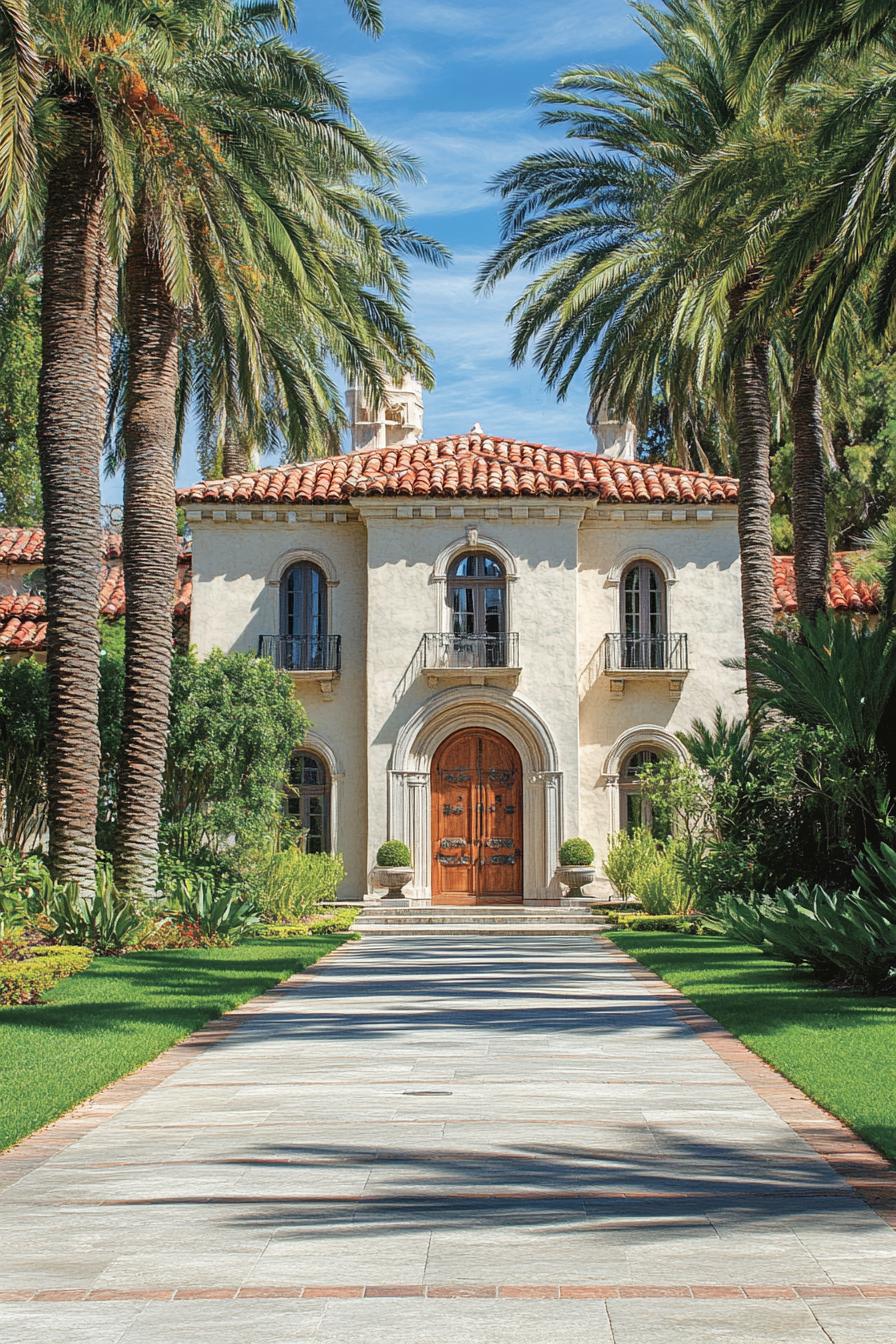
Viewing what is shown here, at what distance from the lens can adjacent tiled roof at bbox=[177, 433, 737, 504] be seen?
2956cm

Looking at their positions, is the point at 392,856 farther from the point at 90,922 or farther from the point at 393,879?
the point at 90,922

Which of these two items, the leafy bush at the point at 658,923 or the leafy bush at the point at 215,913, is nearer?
the leafy bush at the point at 215,913

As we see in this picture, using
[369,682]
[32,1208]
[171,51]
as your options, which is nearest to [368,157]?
[171,51]

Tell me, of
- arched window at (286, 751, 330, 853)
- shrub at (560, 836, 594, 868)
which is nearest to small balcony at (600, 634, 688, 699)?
shrub at (560, 836, 594, 868)

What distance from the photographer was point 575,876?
28500 mm

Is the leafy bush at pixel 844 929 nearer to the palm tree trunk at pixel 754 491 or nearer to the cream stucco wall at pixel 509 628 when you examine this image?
the palm tree trunk at pixel 754 491

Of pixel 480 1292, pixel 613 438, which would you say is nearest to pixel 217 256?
pixel 480 1292

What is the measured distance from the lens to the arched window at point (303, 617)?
1188 inches

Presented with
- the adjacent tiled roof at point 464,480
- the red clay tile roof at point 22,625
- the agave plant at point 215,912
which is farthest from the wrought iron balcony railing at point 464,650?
the agave plant at point 215,912

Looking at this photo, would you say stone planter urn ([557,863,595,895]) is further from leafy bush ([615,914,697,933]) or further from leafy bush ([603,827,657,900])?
leafy bush ([615,914,697,933])

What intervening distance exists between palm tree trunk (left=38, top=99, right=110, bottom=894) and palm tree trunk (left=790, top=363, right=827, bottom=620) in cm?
1109

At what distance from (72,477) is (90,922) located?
207 inches

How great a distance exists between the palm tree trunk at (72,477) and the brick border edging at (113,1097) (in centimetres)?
567

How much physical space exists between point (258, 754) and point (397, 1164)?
17841 millimetres
